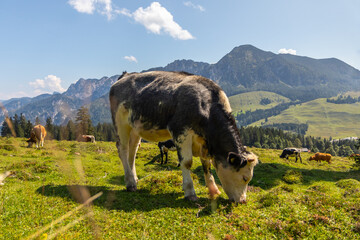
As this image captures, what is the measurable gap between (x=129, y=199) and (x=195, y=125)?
157 inches

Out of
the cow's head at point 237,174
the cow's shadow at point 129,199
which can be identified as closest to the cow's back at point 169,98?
the cow's head at point 237,174

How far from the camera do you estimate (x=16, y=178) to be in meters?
10.6

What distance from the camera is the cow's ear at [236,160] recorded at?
277 inches

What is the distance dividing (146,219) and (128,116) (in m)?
4.76

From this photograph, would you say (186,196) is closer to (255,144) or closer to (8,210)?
(8,210)

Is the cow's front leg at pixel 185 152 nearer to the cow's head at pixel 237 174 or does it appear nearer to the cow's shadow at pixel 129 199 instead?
the cow's shadow at pixel 129 199

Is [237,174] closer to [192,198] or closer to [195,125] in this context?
[192,198]

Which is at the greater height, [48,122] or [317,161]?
[48,122]

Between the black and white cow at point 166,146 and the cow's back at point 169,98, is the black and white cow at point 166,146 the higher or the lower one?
the lower one

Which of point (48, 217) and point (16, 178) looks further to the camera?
Answer: point (16, 178)

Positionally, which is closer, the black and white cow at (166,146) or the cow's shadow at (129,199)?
the cow's shadow at (129,199)

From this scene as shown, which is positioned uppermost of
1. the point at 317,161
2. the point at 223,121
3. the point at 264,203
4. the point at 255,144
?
the point at 223,121

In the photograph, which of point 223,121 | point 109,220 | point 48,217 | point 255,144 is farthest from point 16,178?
point 255,144

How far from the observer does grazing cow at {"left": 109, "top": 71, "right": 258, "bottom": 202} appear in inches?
296
